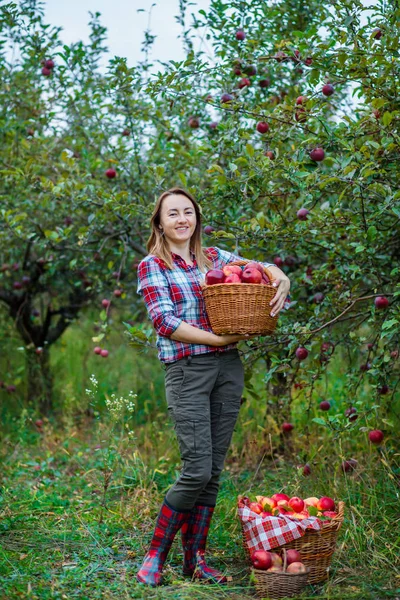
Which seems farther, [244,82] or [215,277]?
[244,82]

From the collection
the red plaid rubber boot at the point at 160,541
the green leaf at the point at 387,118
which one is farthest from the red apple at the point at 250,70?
the red plaid rubber boot at the point at 160,541

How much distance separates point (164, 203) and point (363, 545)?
1798mm

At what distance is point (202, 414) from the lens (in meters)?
2.94

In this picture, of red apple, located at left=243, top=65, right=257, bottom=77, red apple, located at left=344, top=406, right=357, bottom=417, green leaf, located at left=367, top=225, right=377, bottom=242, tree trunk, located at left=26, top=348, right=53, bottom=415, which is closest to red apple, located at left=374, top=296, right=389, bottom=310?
green leaf, located at left=367, top=225, right=377, bottom=242

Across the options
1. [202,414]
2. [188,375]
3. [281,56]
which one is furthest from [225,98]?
[202,414]

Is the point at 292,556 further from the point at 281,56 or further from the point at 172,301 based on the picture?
the point at 281,56

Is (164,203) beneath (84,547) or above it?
above

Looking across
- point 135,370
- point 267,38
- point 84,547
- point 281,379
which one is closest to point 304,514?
point 84,547

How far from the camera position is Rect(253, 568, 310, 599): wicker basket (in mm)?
2865

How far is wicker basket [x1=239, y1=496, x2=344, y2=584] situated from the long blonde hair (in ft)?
3.98

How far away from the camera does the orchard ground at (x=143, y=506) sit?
3.03m

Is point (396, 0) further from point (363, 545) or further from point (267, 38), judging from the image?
point (363, 545)

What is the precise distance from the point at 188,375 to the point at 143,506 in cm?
149

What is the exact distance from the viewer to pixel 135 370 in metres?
7.90
